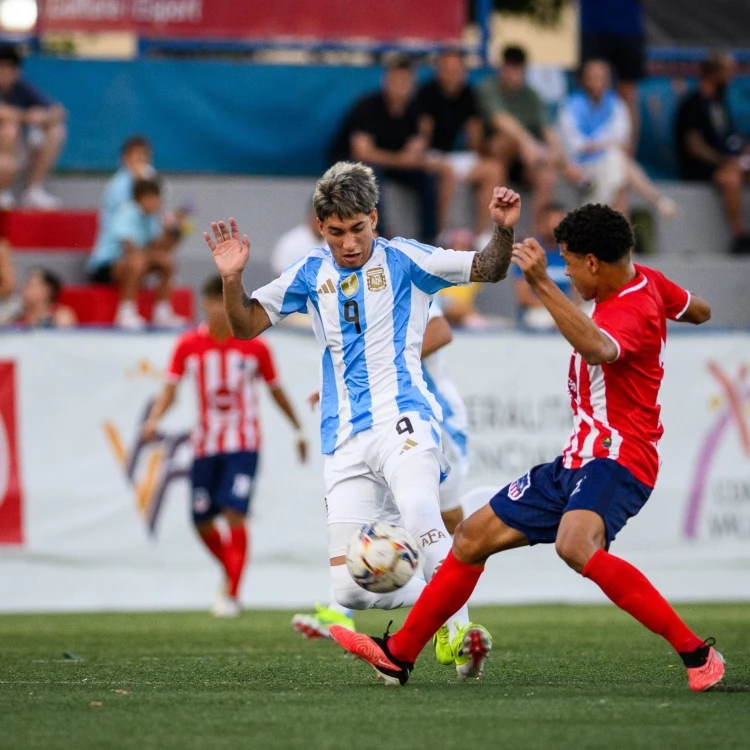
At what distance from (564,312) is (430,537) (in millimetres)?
1343

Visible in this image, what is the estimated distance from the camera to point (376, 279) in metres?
6.80

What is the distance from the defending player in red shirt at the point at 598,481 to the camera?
600 cm

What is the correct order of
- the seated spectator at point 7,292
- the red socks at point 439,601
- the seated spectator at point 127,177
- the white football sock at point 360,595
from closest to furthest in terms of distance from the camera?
1. the red socks at point 439,601
2. the white football sock at point 360,595
3. the seated spectator at point 7,292
4. the seated spectator at point 127,177

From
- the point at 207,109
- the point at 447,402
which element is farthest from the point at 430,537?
the point at 207,109

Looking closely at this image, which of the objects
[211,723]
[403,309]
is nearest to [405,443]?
A: [403,309]

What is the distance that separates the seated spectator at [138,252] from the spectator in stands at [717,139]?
6.76m

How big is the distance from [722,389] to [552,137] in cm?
481

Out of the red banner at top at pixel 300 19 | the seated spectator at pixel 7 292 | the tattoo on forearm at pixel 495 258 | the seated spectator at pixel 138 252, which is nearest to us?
the tattoo on forearm at pixel 495 258

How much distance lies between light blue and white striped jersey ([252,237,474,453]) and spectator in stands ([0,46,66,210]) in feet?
31.4

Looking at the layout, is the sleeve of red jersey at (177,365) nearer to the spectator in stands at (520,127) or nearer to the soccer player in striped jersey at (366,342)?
the soccer player in striped jersey at (366,342)

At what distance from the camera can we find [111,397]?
1270cm

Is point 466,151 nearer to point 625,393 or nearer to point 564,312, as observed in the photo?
point 625,393

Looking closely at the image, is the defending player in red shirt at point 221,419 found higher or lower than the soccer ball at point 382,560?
higher

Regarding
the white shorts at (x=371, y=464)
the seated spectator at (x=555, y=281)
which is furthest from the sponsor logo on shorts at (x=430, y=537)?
the seated spectator at (x=555, y=281)
